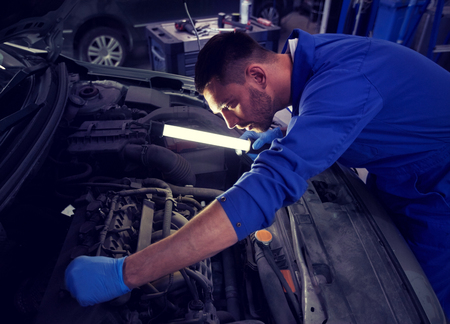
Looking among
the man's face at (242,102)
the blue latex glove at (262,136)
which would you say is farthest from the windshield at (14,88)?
the blue latex glove at (262,136)

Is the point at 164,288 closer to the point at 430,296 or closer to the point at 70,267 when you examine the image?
the point at 70,267

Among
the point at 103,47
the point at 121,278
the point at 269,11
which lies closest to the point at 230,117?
the point at 121,278

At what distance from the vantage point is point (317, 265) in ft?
3.61

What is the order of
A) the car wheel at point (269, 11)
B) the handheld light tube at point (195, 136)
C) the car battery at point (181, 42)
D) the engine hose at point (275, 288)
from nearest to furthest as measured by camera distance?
the engine hose at point (275, 288) < the handheld light tube at point (195, 136) < the car battery at point (181, 42) < the car wheel at point (269, 11)

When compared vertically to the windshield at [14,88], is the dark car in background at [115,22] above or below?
below

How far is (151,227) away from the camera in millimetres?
1216

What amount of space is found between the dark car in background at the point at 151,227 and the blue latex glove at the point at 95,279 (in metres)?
0.05

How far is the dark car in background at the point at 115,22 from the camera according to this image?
13.6 ft

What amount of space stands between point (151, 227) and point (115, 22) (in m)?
4.18

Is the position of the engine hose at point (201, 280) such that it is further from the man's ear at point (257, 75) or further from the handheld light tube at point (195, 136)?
the man's ear at point (257, 75)

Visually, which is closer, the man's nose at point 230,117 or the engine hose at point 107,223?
the engine hose at point 107,223

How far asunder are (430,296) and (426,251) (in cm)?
39

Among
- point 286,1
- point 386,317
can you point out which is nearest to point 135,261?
point 386,317

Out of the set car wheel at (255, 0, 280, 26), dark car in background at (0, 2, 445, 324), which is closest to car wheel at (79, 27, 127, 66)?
dark car in background at (0, 2, 445, 324)
